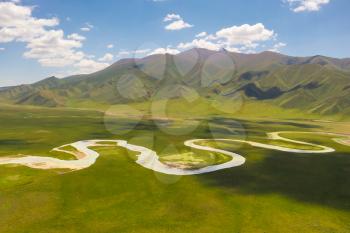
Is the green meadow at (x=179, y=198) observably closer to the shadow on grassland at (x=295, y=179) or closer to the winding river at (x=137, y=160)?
the shadow on grassland at (x=295, y=179)

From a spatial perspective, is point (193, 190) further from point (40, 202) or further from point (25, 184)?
point (25, 184)

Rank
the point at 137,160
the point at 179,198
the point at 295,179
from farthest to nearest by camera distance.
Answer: the point at 137,160 < the point at 295,179 < the point at 179,198

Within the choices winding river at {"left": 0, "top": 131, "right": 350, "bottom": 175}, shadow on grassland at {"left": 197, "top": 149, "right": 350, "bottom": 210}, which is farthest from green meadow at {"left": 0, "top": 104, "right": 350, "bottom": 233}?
winding river at {"left": 0, "top": 131, "right": 350, "bottom": 175}

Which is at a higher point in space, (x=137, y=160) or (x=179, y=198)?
(x=137, y=160)

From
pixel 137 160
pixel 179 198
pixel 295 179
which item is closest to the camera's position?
pixel 179 198

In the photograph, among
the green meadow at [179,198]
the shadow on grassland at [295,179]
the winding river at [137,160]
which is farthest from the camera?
the winding river at [137,160]

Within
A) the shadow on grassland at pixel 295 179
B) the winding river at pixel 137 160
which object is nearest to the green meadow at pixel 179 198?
the shadow on grassland at pixel 295 179

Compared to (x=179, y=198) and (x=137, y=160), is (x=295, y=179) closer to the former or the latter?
(x=179, y=198)

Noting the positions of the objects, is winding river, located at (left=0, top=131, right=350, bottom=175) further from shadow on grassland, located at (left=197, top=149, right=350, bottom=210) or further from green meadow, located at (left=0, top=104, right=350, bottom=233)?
shadow on grassland, located at (left=197, top=149, right=350, bottom=210)

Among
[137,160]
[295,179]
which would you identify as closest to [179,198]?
[295,179]
